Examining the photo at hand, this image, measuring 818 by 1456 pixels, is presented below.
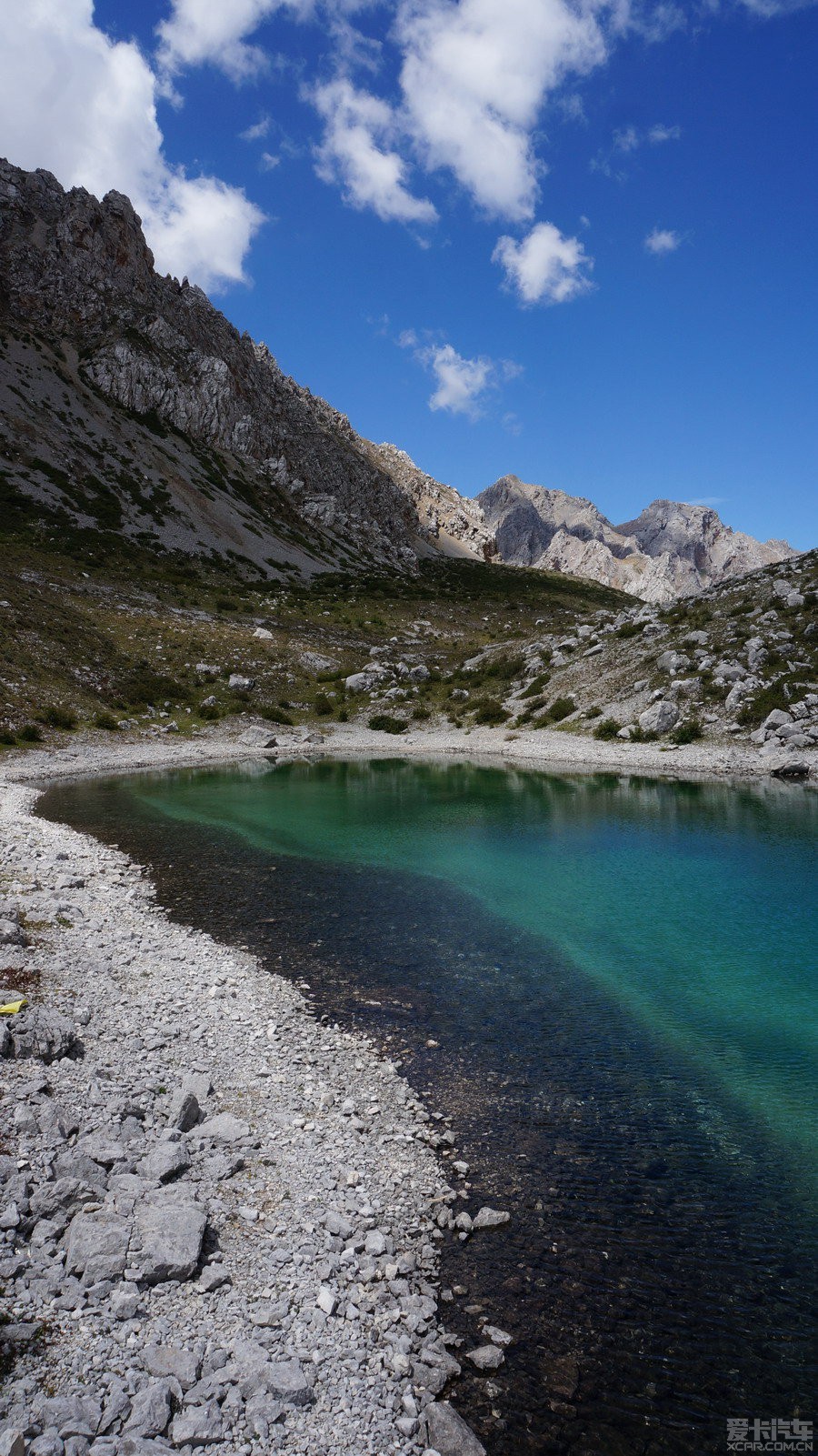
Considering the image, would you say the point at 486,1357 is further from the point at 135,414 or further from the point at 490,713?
the point at 135,414

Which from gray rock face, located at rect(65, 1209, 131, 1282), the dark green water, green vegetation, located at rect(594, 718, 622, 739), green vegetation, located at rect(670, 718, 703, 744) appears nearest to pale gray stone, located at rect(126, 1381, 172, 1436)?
gray rock face, located at rect(65, 1209, 131, 1282)

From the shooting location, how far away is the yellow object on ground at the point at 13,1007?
1039 cm

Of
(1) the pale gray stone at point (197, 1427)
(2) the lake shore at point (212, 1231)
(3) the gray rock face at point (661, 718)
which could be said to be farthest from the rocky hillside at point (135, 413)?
(1) the pale gray stone at point (197, 1427)

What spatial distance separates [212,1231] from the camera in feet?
24.0

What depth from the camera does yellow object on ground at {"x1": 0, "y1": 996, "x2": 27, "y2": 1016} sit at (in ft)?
34.1

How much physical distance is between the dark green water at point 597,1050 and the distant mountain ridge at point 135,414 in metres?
90.6

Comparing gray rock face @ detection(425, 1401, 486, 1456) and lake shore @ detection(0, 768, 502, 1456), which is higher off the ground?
lake shore @ detection(0, 768, 502, 1456)

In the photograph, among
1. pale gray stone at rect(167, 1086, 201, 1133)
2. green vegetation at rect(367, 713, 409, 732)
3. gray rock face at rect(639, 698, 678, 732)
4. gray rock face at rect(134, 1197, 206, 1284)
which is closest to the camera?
gray rock face at rect(134, 1197, 206, 1284)

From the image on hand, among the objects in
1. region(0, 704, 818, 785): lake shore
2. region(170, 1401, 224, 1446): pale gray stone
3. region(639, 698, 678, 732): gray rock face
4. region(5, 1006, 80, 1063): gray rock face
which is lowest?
region(170, 1401, 224, 1446): pale gray stone

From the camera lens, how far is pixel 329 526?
172m

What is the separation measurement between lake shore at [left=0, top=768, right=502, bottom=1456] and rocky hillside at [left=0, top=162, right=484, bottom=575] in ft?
330

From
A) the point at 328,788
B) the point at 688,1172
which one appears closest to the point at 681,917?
the point at 688,1172

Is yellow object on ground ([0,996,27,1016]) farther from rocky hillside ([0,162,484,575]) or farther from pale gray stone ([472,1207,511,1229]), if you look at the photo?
rocky hillside ([0,162,484,575])

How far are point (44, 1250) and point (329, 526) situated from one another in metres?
176
